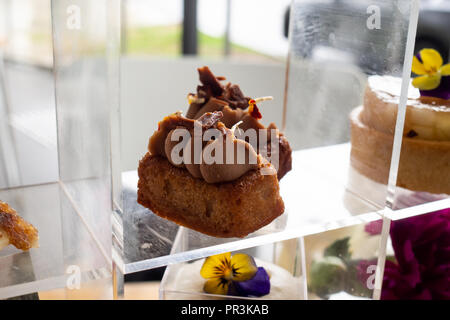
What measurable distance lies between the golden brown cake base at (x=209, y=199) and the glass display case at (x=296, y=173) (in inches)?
0.4

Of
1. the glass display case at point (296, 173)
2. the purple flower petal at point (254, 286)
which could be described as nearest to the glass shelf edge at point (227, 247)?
the glass display case at point (296, 173)

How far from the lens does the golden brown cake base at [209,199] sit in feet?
1.81

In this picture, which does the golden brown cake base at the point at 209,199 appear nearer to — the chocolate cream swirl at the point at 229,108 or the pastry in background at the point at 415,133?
the chocolate cream swirl at the point at 229,108

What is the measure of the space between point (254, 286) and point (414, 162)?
0.93ft

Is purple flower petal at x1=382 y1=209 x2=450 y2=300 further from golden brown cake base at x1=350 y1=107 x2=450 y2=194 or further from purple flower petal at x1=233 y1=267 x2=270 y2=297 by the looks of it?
purple flower petal at x1=233 y1=267 x2=270 y2=297

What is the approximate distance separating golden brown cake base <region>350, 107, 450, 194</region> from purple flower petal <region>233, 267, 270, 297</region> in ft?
0.68

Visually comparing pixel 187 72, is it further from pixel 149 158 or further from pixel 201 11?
pixel 201 11

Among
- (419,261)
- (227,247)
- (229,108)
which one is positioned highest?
(229,108)

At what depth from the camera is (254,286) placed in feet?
2.19

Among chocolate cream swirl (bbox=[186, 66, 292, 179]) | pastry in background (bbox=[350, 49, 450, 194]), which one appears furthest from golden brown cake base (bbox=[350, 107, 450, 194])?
chocolate cream swirl (bbox=[186, 66, 292, 179])

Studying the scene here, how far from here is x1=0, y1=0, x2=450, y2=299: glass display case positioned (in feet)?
1.68

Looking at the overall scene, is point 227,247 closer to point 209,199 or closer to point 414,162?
point 209,199

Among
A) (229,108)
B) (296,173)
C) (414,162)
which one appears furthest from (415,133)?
(229,108)
